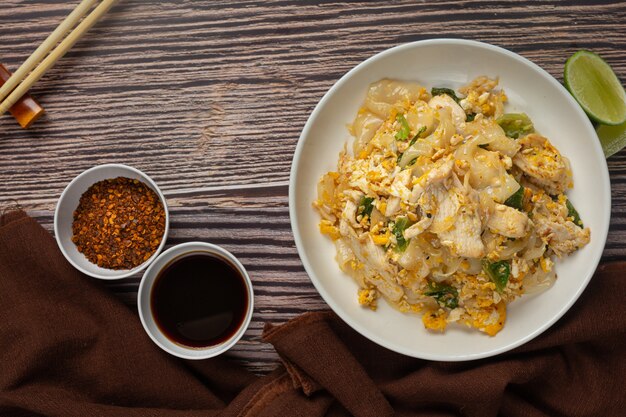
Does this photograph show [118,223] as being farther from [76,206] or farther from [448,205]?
[448,205]

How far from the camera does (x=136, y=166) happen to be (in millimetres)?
2740

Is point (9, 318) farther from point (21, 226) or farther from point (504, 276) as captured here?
point (504, 276)

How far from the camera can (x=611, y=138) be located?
8.34ft

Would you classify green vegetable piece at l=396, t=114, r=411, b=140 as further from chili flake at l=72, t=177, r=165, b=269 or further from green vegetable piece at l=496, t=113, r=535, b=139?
chili flake at l=72, t=177, r=165, b=269

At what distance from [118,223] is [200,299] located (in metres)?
0.48

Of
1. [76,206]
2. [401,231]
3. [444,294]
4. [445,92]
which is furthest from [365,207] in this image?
[76,206]

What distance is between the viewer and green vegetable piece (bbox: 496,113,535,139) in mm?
2422

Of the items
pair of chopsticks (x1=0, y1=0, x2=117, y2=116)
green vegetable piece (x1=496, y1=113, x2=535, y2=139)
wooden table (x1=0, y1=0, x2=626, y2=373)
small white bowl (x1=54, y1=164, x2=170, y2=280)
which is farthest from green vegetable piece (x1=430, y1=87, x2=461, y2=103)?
pair of chopsticks (x1=0, y1=0, x2=117, y2=116)

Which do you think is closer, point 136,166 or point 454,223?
point 454,223

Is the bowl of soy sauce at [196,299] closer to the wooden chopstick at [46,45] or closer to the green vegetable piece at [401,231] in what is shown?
the green vegetable piece at [401,231]

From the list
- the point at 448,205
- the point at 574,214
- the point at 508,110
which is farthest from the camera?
the point at 508,110

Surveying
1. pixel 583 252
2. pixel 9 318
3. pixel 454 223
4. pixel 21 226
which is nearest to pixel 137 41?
pixel 21 226

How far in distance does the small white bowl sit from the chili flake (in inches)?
0.8

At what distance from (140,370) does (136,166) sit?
35.5 inches
